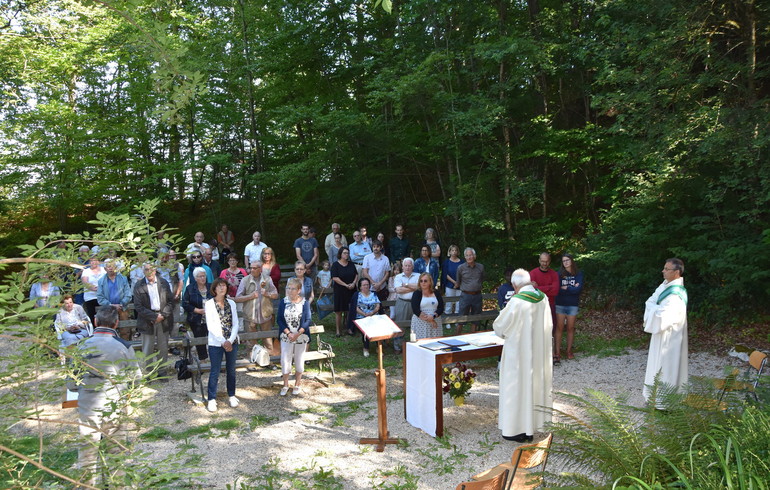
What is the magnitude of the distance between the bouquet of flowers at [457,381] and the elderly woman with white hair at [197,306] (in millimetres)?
3775

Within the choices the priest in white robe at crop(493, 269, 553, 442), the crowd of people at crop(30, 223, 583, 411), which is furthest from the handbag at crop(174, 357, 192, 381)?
the priest in white robe at crop(493, 269, 553, 442)

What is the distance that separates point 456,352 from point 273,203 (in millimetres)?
14953

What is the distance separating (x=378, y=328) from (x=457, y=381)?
1.47 meters

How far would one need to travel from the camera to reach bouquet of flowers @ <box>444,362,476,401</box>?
7465mm

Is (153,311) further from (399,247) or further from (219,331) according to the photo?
(399,247)

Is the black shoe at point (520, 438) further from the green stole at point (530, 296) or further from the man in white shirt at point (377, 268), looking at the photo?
the man in white shirt at point (377, 268)

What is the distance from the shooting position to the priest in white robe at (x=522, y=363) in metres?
6.46

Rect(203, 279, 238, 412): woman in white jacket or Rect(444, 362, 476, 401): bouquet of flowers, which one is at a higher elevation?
Rect(203, 279, 238, 412): woman in white jacket

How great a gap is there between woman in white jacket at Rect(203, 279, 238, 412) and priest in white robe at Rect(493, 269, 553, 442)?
3399 millimetres

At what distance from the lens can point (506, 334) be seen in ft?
21.5

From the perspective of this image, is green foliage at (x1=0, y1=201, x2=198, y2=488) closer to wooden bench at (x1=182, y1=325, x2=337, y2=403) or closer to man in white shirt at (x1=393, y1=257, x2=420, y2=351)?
wooden bench at (x1=182, y1=325, x2=337, y2=403)

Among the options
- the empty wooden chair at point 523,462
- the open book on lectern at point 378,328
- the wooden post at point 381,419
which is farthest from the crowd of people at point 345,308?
the wooden post at point 381,419

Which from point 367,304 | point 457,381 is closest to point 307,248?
point 367,304

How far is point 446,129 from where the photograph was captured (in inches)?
587
